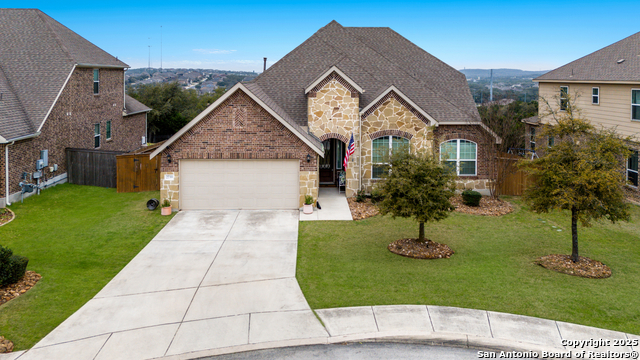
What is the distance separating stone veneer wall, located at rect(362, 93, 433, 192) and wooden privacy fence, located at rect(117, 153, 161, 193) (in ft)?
32.5

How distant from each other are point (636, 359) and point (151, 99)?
5074cm

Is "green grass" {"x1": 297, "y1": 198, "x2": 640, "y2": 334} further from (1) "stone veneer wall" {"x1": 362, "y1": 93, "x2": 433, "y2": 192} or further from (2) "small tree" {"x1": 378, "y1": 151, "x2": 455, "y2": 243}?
(1) "stone veneer wall" {"x1": 362, "y1": 93, "x2": 433, "y2": 192}

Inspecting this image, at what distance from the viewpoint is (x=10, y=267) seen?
12016mm

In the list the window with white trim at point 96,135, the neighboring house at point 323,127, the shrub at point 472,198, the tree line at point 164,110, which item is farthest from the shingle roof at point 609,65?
the tree line at point 164,110

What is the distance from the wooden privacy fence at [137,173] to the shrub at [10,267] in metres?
11.4

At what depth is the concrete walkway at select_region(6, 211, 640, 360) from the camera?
962 centimetres

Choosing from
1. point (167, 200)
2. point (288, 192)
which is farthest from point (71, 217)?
point (288, 192)

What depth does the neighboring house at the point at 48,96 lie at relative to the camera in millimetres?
21312

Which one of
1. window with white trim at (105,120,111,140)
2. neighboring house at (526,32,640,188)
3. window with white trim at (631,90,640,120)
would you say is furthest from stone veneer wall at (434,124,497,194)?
window with white trim at (105,120,111,140)

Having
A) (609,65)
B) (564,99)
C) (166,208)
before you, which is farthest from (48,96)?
(609,65)

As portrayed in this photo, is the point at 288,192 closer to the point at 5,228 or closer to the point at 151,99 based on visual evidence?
the point at 5,228

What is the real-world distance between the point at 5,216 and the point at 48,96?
290 inches

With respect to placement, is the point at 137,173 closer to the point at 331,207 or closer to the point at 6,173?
the point at 6,173

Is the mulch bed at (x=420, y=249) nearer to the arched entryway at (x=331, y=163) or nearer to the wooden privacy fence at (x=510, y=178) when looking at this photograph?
the wooden privacy fence at (x=510, y=178)
